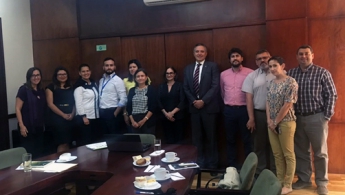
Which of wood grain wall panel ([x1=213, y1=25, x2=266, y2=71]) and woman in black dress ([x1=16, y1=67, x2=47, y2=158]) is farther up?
wood grain wall panel ([x1=213, y1=25, x2=266, y2=71])

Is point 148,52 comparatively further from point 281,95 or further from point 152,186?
point 152,186

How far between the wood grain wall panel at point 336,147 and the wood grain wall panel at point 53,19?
4.15 metres

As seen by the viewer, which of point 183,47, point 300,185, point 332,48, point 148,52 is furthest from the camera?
point 148,52

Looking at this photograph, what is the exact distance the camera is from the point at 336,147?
3779 mm

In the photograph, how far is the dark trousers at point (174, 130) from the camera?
4128mm

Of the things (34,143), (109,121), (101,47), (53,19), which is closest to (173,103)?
(109,121)

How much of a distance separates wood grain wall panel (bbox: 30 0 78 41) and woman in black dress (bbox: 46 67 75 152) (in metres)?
1.15

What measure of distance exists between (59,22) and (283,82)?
3768mm

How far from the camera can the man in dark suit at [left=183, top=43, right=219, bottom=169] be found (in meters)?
3.91

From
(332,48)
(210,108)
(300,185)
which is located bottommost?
(300,185)

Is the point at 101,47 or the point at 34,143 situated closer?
the point at 34,143

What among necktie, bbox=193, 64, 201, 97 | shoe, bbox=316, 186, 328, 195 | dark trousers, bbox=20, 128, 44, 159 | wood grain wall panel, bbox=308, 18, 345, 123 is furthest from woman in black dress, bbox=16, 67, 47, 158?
wood grain wall panel, bbox=308, 18, 345, 123

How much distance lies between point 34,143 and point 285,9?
375 cm

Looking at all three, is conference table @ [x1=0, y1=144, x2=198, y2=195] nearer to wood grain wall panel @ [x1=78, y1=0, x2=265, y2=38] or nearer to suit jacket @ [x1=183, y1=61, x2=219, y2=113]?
suit jacket @ [x1=183, y1=61, x2=219, y2=113]
